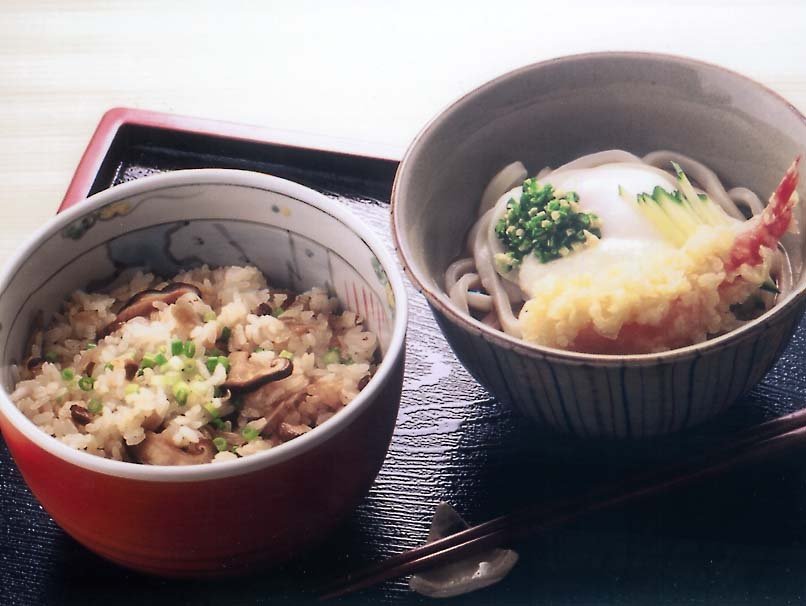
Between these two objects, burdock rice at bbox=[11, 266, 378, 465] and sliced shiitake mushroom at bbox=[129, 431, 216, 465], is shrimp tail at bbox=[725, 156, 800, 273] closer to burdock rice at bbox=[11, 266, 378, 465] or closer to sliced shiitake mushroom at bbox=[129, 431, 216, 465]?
burdock rice at bbox=[11, 266, 378, 465]

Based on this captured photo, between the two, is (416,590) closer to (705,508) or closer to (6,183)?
(705,508)

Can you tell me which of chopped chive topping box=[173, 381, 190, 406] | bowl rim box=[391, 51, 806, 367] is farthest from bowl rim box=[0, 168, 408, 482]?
chopped chive topping box=[173, 381, 190, 406]

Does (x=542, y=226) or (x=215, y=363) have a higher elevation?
(x=542, y=226)

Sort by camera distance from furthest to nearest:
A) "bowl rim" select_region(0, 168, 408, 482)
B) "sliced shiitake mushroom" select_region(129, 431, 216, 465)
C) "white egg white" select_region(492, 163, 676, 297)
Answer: "white egg white" select_region(492, 163, 676, 297) → "sliced shiitake mushroom" select_region(129, 431, 216, 465) → "bowl rim" select_region(0, 168, 408, 482)

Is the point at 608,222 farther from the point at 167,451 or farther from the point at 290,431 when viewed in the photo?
the point at 167,451

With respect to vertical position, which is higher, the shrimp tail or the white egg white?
the shrimp tail

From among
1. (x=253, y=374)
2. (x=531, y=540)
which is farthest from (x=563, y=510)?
(x=253, y=374)
